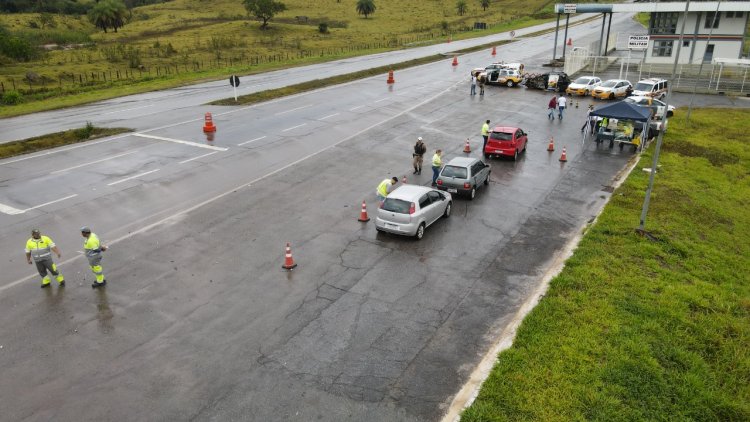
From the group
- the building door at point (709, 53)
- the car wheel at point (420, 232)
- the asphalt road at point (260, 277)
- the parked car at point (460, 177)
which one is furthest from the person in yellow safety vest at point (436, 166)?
the building door at point (709, 53)

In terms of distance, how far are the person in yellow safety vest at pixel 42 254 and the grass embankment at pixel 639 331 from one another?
10.7 metres

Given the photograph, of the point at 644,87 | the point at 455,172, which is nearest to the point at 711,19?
the point at 644,87

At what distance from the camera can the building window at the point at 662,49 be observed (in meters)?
A: 55.8

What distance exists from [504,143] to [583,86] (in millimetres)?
20532

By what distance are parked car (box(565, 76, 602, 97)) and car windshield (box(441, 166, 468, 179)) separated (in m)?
26.2

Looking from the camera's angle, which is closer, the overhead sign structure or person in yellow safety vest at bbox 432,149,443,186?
person in yellow safety vest at bbox 432,149,443,186

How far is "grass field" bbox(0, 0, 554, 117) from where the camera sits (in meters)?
46.2

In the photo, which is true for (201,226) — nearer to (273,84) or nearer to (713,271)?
(713,271)

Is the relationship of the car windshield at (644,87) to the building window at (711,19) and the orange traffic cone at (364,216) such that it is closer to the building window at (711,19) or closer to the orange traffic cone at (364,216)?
the building window at (711,19)

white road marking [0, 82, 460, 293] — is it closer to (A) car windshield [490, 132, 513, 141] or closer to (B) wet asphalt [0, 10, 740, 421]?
(B) wet asphalt [0, 10, 740, 421]

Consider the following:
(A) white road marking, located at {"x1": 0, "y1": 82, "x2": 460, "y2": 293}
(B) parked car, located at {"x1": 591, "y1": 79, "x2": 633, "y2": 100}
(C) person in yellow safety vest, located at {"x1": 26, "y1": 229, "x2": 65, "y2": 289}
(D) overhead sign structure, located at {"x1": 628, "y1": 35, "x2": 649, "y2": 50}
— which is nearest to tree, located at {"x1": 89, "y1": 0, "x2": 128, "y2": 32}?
(A) white road marking, located at {"x1": 0, "y1": 82, "x2": 460, "y2": 293}

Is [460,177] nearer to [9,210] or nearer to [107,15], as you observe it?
[9,210]

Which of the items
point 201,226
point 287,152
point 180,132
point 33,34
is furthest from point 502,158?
point 33,34

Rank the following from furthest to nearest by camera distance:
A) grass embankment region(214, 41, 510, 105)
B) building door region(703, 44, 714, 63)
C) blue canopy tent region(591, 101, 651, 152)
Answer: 1. building door region(703, 44, 714, 63)
2. grass embankment region(214, 41, 510, 105)
3. blue canopy tent region(591, 101, 651, 152)
